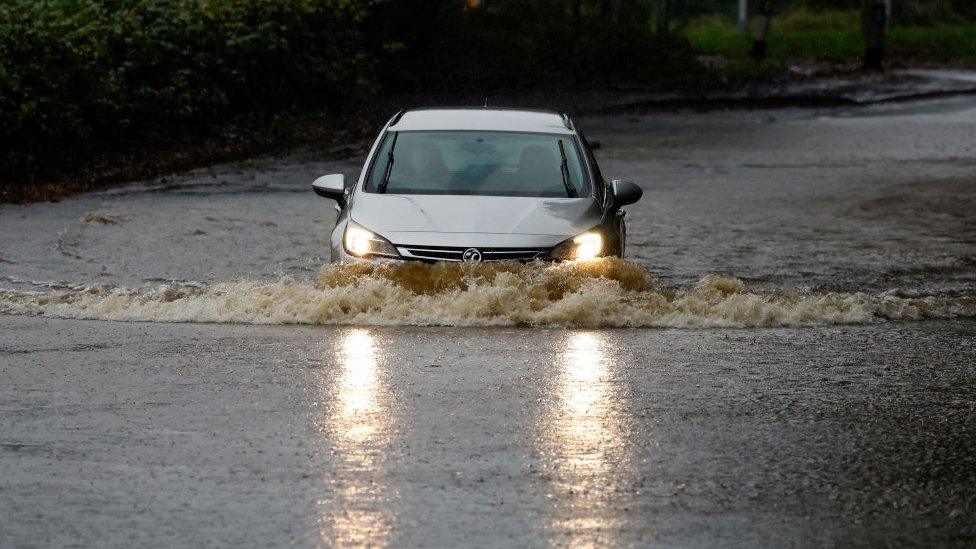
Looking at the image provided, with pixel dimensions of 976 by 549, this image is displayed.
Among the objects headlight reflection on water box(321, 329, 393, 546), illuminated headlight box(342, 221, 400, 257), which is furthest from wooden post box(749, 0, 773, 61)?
headlight reflection on water box(321, 329, 393, 546)

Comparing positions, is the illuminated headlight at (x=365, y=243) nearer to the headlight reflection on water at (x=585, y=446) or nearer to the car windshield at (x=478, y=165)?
the car windshield at (x=478, y=165)

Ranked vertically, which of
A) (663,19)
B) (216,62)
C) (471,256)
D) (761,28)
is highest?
(471,256)

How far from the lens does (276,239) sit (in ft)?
56.4

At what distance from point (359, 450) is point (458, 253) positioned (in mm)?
4059

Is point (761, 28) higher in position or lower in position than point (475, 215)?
lower

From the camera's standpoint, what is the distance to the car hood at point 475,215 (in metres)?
11.8

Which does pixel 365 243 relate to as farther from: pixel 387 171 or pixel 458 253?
pixel 387 171

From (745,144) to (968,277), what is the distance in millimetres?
14992

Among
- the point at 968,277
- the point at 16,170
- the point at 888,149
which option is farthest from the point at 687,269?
the point at 888,149

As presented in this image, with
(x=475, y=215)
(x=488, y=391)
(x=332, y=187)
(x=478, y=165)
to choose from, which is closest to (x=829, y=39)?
(x=478, y=165)

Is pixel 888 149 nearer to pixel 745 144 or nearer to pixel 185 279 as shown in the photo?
pixel 745 144

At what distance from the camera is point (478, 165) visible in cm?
1302

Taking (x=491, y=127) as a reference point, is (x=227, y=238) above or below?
below

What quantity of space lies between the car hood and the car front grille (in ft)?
0.36
